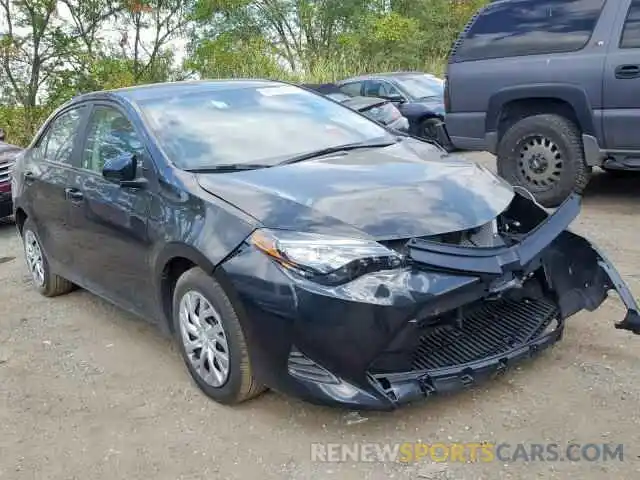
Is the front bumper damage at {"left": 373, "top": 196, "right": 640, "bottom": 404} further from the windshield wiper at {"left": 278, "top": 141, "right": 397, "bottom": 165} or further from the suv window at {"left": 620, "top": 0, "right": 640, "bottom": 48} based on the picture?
the suv window at {"left": 620, "top": 0, "right": 640, "bottom": 48}

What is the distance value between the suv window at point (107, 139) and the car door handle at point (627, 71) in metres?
4.17

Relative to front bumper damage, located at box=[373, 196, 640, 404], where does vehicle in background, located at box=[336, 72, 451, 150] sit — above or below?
above

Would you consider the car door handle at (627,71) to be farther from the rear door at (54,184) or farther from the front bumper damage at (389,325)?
the rear door at (54,184)

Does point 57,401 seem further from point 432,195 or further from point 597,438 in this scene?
point 597,438

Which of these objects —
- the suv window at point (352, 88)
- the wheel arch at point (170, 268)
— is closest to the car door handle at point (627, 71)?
the wheel arch at point (170, 268)

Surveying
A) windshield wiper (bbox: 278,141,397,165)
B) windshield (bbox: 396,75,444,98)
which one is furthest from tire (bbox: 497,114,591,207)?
windshield (bbox: 396,75,444,98)

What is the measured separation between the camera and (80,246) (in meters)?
4.75

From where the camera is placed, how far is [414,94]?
12305 millimetres

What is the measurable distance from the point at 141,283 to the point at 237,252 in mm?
1055

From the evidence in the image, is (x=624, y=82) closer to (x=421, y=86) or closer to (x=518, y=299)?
(x=518, y=299)

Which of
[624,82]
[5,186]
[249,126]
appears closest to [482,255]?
[249,126]

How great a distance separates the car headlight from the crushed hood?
66 millimetres

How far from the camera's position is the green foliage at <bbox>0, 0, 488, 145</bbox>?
15.8 metres

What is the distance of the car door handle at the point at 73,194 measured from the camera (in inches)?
182
